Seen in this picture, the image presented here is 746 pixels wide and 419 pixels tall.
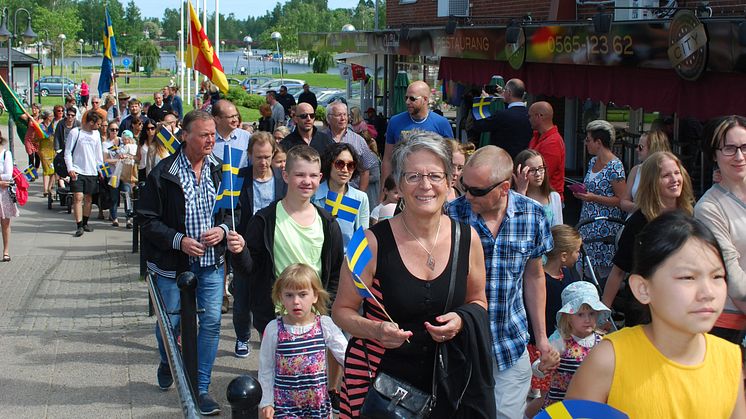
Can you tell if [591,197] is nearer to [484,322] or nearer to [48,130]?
[484,322]

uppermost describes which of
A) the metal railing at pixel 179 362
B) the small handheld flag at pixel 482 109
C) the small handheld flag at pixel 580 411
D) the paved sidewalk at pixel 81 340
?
the small handheld flag at pixel 482 109

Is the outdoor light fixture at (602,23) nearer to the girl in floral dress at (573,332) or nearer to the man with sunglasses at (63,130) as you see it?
the girl in floral dress at (573,332)

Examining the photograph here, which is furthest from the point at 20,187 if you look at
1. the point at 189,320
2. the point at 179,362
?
the point at 179,362

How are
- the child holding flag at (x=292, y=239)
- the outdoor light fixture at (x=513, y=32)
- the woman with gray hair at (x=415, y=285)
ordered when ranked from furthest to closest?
1. the outdoor light fixture at (x=513, y=32)
2. the child holding flag at (x=292, y=239)
3. the woman with gray hair at (x=415, y=285)

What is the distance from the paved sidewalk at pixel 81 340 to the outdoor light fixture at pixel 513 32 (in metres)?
6.49

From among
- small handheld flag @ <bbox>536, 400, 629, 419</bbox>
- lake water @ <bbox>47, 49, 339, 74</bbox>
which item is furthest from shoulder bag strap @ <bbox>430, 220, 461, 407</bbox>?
lake water @ <bbox>47, 49, 339, 74</bbox>

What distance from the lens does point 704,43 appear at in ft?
32.4

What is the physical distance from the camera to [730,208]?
4922 mm

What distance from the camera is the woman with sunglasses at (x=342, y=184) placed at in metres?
7.05

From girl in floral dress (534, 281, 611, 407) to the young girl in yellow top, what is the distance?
2.38 meters

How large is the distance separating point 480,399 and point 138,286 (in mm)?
7841

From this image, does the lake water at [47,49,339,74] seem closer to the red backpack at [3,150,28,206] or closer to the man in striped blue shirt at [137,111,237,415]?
the red backpack at [3,150,28,206]

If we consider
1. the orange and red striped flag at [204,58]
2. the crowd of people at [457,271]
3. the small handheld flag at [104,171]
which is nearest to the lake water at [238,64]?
the small handheld flag at [104,171]

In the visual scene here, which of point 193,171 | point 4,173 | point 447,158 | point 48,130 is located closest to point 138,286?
point 4,173
